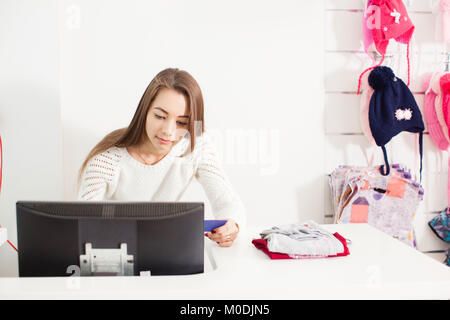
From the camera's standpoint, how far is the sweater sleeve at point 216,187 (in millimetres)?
1614

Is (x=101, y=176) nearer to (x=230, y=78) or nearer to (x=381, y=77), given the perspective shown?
(x=230, y=78)

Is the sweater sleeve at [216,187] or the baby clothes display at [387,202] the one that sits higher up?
the sweater sleeve at [216,187]

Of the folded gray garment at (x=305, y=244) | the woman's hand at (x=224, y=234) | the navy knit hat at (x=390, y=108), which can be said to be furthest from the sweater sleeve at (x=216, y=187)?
the navy knit hat at (x=390, y=108)

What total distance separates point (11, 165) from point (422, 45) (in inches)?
94.1

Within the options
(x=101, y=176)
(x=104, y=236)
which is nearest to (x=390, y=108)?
(x=101, y=176)

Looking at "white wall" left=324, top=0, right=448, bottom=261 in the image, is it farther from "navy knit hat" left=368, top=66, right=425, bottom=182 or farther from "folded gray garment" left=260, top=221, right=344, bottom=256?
"folded gray garment" left=260, top=221, right=344, bottom=256

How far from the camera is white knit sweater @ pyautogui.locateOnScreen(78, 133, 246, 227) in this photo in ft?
5.73

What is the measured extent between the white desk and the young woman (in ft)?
2.05

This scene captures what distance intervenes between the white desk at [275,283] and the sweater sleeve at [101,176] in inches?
28.5

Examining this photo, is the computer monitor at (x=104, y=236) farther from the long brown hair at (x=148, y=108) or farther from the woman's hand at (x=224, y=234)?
the long brown hair at (x=148, y=108)

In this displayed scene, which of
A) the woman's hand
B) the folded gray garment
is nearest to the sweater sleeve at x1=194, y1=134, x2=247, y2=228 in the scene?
the woman's hand

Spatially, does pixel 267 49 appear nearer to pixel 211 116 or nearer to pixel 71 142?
pixel 211 116

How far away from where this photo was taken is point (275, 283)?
1016 mm

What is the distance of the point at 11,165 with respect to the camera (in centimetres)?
210
